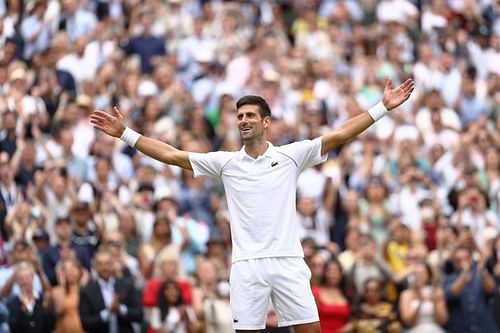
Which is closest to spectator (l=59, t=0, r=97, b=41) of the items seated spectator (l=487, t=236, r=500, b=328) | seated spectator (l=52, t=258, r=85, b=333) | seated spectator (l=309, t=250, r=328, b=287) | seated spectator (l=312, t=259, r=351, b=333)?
seated spectator (l=52, t=258, r=85, b=333)

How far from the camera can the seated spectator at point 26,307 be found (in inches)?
627

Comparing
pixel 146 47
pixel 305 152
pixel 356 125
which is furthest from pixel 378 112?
pixel 146 47

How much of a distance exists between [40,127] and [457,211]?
560 centimetres

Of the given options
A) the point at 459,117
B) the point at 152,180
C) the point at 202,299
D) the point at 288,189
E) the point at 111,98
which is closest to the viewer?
the point at 288,189

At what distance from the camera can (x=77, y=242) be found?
1719 cm

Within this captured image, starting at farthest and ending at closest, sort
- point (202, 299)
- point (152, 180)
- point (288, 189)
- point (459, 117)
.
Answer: point (459, 117) → point (152, 180) → point (202, 299) → point (288, 189)

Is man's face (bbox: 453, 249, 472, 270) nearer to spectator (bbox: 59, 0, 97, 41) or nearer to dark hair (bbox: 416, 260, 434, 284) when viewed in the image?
dark hair (bbox: 416, 260, 434, 284)

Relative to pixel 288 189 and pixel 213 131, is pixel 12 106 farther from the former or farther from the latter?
pixel 288 189

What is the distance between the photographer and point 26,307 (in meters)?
16.0

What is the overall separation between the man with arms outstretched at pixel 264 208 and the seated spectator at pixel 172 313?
5.28 m

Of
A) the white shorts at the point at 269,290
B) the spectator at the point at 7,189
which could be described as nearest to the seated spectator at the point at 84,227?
the spectator at the point at 7,189

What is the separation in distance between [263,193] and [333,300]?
5992mm

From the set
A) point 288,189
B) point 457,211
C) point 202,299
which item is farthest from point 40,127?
point 288,189

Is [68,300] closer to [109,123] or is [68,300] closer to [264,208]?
[109,123]
